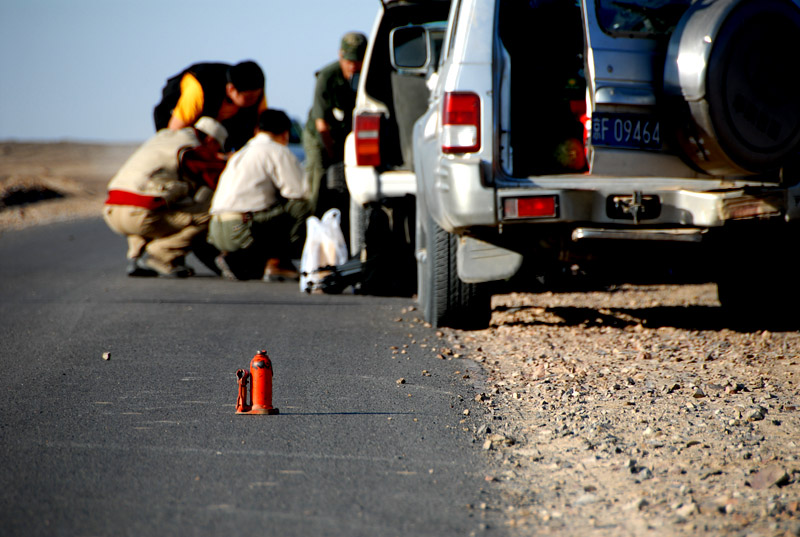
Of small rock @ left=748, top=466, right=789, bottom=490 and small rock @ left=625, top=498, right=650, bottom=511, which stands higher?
small rock @ left=625, top=498, right=650, bottom=511

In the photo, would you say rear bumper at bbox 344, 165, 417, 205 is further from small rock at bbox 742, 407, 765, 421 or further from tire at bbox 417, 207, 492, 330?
small rock at bbox 742, 407, 765, 421

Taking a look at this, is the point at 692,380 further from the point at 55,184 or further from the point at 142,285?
the point at 55,184

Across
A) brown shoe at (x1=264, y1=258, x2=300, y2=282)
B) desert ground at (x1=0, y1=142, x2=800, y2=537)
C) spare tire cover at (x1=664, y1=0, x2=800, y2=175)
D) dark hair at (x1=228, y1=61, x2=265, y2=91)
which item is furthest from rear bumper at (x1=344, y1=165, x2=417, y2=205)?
spare tire cover at (x1=664, y1=0, x2=800, y2=175)

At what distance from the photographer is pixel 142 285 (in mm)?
8758

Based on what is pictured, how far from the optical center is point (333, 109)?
9852mm

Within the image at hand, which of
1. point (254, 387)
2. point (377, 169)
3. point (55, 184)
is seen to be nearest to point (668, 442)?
point (254, 387)

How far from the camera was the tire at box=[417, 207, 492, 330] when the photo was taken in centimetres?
610

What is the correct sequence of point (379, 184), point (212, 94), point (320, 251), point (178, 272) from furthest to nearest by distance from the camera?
point (212, 94) → point (178, 272) → point (320, 251) → point (379, 184)

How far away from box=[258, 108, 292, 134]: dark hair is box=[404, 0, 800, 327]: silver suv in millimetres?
3348

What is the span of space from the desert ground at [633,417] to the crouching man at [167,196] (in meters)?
3.07

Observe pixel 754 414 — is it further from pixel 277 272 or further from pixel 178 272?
pixel 178 272

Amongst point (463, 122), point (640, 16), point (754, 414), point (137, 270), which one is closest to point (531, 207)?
point (463, 122)

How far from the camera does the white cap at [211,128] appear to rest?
9.44 meters

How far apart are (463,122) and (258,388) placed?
6.42 ft
